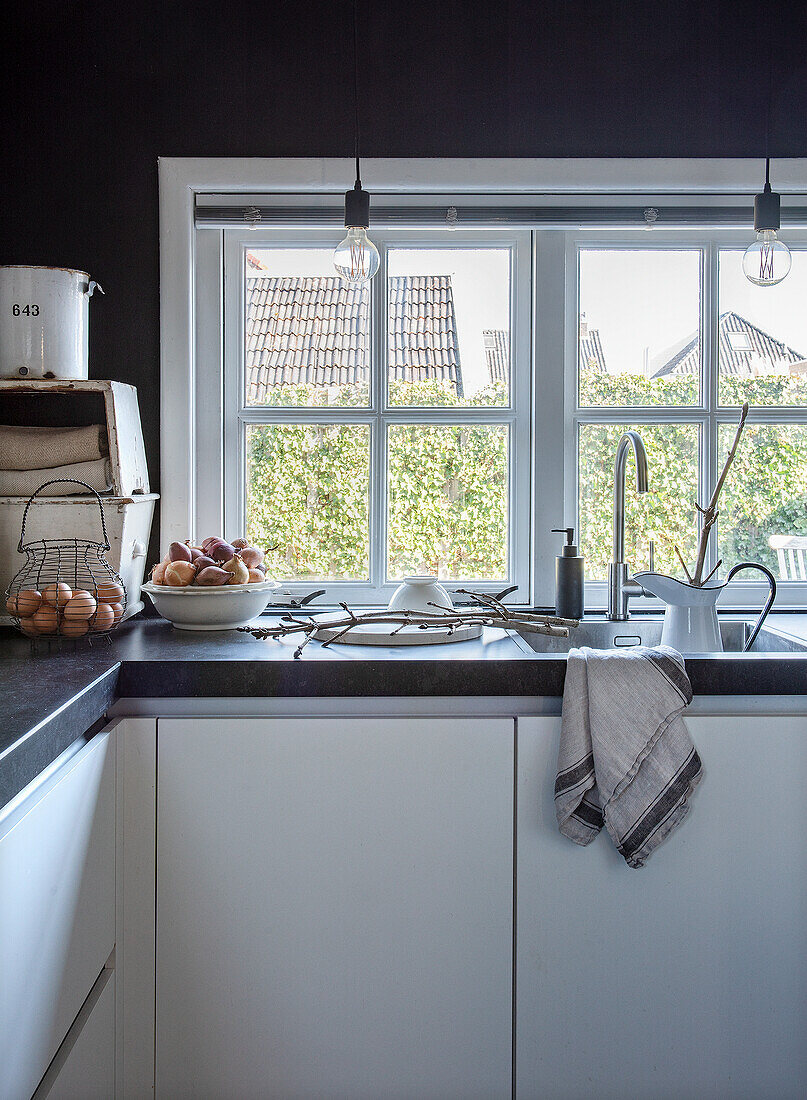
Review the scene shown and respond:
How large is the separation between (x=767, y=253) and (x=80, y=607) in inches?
56.9

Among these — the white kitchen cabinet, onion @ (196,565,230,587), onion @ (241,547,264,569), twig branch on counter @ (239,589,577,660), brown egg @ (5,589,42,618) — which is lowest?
the white kitchen cabinet

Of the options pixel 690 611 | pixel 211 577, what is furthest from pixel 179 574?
pixel 690 611

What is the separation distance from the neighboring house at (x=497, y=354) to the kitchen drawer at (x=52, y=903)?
51.5 inches

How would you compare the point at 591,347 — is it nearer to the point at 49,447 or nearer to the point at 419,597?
the point at 419,597

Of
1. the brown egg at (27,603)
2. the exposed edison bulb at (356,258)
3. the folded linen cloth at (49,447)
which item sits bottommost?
the brown egg at (27,603)

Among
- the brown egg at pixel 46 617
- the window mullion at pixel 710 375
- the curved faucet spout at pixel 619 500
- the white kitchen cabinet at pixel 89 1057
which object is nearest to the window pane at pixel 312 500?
the curved faucet spout at pixel 619 500

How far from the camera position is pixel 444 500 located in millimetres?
2312

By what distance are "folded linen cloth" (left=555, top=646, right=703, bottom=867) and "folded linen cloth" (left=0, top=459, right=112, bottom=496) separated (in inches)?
42.8

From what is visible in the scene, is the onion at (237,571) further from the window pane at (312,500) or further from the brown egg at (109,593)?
the window pane at (312,500)

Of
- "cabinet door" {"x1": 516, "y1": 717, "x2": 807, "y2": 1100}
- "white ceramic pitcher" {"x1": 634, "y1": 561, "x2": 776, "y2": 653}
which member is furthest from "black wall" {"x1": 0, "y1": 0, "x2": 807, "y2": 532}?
"cabinet door" {"x1": 516, "y1": 717, "x2": 807, "y2": 1100}

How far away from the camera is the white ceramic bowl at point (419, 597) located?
1.93 metres

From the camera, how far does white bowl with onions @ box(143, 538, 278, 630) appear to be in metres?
1.88

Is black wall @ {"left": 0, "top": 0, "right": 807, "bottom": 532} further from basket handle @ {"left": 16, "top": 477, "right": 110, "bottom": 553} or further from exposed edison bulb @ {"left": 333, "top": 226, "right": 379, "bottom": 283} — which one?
exposed edison bulb @ {"left": 333, "top": 226, "right": 379, "bottom": 283}

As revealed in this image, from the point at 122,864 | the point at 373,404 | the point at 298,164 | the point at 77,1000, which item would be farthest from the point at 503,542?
the point at 77,1000
